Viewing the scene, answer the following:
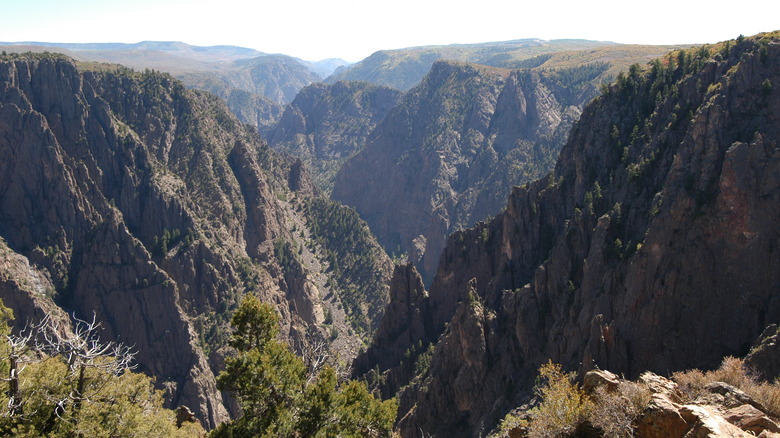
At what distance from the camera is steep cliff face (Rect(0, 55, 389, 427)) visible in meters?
112

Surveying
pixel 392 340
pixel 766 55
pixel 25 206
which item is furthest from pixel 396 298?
pixel 25 206

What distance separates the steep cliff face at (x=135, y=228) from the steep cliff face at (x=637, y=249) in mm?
64981

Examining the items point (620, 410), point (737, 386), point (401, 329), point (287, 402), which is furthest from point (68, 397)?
point (401, 329)

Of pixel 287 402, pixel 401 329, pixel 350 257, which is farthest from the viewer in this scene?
pixel 350 257

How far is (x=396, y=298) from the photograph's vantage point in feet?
307

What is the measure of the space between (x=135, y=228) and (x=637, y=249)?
113 metres

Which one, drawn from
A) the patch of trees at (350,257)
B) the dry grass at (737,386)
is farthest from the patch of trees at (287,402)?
the patch of trees at (350,257)

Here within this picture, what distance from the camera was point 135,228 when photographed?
4978 inches

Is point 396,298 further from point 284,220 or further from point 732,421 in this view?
point 284,220

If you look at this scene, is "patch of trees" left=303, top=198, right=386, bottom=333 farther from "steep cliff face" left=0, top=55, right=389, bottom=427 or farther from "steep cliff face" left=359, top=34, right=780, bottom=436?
"steep cliff face" left=359, top=34, right=780, bottom=436

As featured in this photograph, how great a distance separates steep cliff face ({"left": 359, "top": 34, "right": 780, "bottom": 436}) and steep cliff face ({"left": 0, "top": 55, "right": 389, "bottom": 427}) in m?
65.0

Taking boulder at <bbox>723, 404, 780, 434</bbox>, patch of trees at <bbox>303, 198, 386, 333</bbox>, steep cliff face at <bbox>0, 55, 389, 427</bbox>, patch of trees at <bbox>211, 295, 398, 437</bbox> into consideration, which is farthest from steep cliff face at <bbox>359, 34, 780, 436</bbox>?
patch of trees at <bbox>303, 198, 386, 333</bbox>

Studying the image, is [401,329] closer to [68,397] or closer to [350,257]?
[68,397]

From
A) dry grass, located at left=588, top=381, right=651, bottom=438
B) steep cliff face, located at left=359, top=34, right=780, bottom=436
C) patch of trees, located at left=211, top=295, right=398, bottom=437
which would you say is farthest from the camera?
steep cliff face, located at left=359, top=34, right=780, bottom=436
